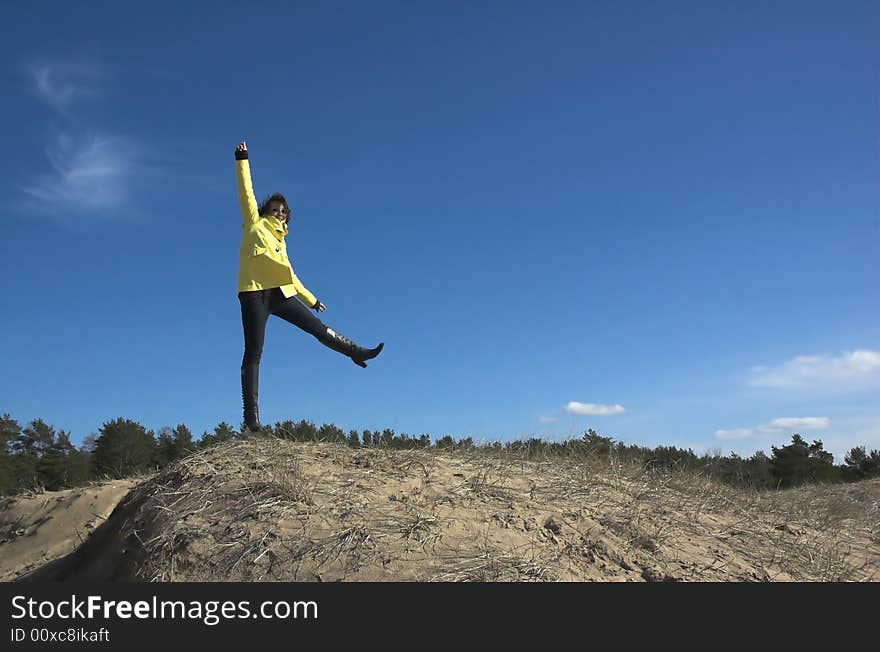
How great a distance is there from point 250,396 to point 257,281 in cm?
126

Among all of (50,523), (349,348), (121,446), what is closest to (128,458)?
(121,446)

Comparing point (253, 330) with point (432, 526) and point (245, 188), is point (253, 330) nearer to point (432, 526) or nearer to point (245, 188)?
point (245, 188)

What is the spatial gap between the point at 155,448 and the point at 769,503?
18259 millimetres

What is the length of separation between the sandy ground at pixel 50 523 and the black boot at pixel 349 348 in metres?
4.08

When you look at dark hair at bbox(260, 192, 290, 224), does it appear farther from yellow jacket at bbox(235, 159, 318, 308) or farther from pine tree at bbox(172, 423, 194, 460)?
pine tree at bbox(172, 423, 194, 460)

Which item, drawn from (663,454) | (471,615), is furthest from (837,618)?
(663,454)

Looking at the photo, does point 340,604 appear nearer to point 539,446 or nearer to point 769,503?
point 539,446

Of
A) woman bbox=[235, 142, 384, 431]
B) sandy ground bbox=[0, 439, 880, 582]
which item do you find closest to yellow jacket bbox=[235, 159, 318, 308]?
woman bbox=[235, 142, 384, 431]

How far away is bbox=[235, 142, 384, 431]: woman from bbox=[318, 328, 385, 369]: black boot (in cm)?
32

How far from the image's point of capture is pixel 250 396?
7.25 meters

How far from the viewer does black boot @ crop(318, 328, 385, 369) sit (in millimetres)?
7738

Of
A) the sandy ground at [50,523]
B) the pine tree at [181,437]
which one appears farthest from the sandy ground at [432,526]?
the pine tree at [181,437]

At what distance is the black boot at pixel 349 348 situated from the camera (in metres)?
7.74

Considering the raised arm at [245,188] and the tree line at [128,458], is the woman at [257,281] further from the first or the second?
the tree line at [128,458]
